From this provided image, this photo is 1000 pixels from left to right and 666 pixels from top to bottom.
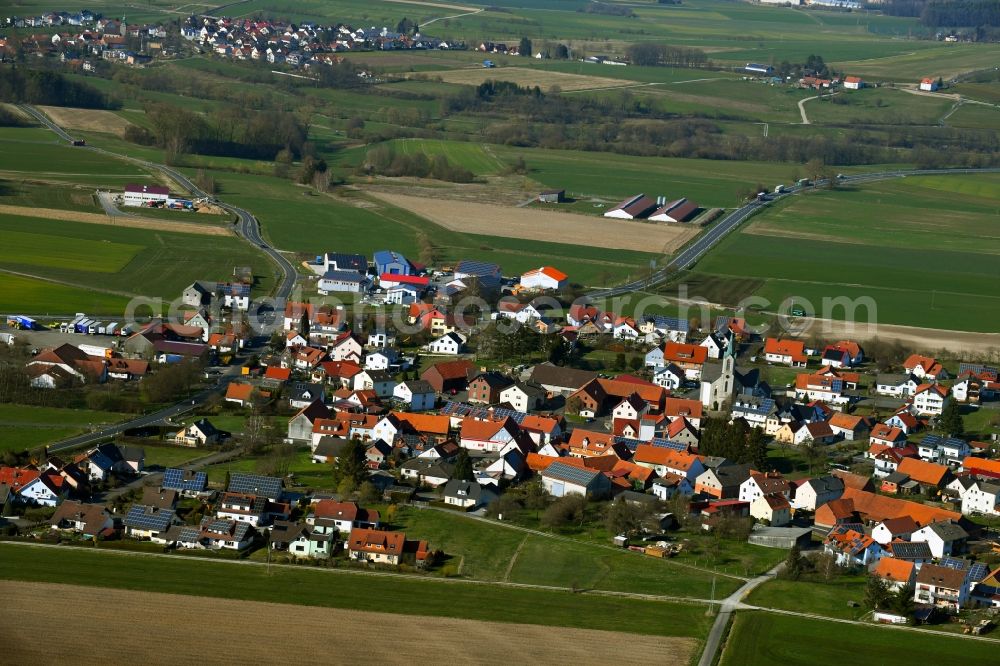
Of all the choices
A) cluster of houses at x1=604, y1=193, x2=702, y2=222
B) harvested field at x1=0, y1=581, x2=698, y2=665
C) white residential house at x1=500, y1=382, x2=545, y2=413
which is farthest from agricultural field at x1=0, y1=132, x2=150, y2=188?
harvested field at x1=0, y1=581, x2=698, y2=665

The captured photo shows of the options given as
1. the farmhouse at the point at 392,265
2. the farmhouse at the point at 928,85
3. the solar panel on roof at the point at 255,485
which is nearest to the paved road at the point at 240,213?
the farmhouse at the point at 392,265

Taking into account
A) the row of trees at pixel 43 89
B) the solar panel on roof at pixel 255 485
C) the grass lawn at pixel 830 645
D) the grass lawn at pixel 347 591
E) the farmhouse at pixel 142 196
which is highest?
the row of trees at pixel 43 89

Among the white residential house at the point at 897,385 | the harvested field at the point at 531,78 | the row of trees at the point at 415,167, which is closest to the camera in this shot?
the white residential house at the point at 897,385

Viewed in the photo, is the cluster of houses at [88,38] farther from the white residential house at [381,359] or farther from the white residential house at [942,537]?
the white residential house at [942,537]

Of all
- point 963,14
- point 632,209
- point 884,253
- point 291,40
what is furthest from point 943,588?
point 963,14

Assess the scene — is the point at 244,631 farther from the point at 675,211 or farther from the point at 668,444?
the point at 675,211
